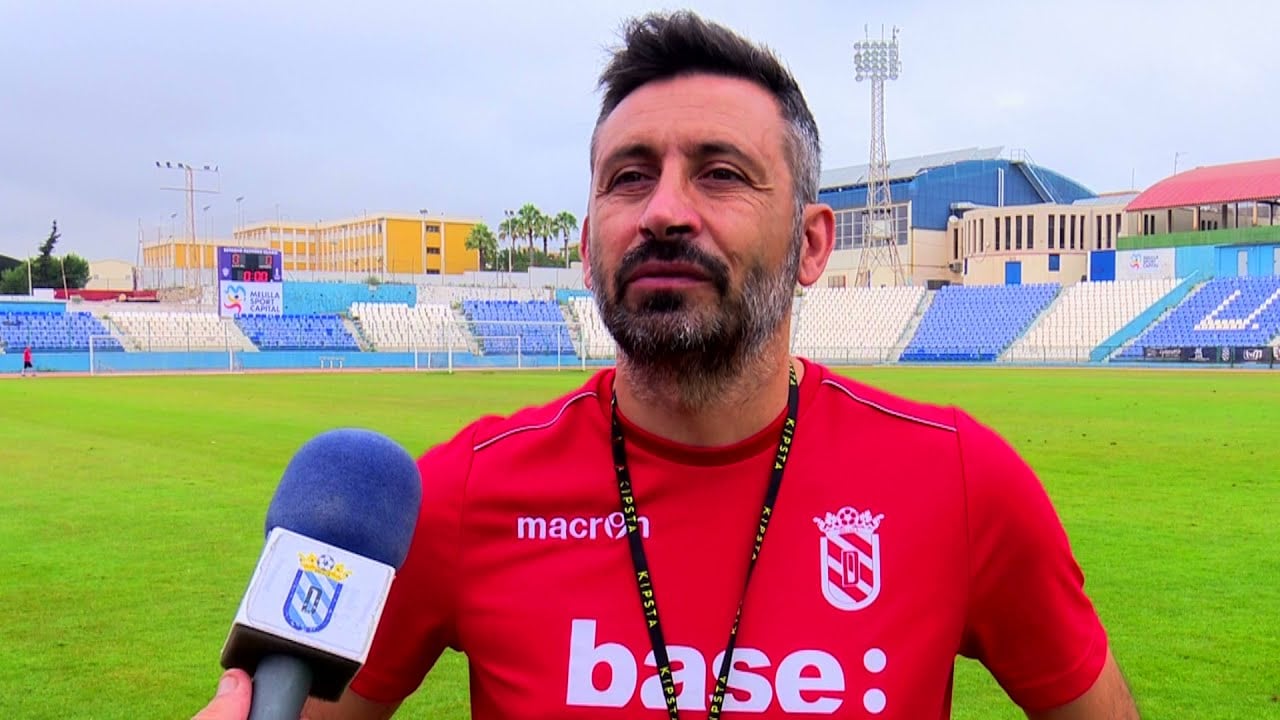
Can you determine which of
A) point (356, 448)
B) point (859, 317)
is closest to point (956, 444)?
point (356, 448)

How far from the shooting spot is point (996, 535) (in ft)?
6.98

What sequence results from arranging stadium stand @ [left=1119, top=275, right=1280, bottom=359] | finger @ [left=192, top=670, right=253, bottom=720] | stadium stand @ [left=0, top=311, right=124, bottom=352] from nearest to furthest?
1. finger @ [left=192, top=670, right=253, bottom=720]
2. stadium stand @ [left=0, top=311, right=124, bottom=352]
3. stadium stand @ [left=1119, top=275, right=1280, bottom=359]

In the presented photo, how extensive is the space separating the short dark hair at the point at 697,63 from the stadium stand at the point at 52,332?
53.5m

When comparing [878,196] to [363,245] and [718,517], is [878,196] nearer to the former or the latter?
[363,245]

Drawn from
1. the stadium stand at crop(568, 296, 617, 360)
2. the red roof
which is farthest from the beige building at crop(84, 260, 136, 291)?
the red roof

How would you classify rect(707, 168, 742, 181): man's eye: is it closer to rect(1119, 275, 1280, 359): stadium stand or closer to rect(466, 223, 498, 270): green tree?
rect(1119, 275, 1280, 359): stadium stand

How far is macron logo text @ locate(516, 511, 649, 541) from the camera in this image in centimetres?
215

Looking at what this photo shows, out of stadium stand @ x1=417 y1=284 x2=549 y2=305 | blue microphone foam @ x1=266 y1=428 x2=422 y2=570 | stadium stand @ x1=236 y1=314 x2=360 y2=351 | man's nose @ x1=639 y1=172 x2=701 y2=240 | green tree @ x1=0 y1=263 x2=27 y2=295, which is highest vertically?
green tree @ x1=0 y1=263 x2=27 y2=295

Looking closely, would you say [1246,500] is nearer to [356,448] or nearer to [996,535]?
[996,535]

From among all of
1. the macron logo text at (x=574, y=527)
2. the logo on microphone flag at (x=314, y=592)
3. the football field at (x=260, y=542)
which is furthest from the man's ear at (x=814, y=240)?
the football field at (x=260, y=542)

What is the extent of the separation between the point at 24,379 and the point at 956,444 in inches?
1705

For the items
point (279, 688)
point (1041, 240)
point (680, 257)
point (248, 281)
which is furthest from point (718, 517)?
point (1041, 240)

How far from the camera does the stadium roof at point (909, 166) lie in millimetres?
80750

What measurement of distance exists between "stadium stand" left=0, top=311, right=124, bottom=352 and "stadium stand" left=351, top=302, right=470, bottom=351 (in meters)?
12.4
